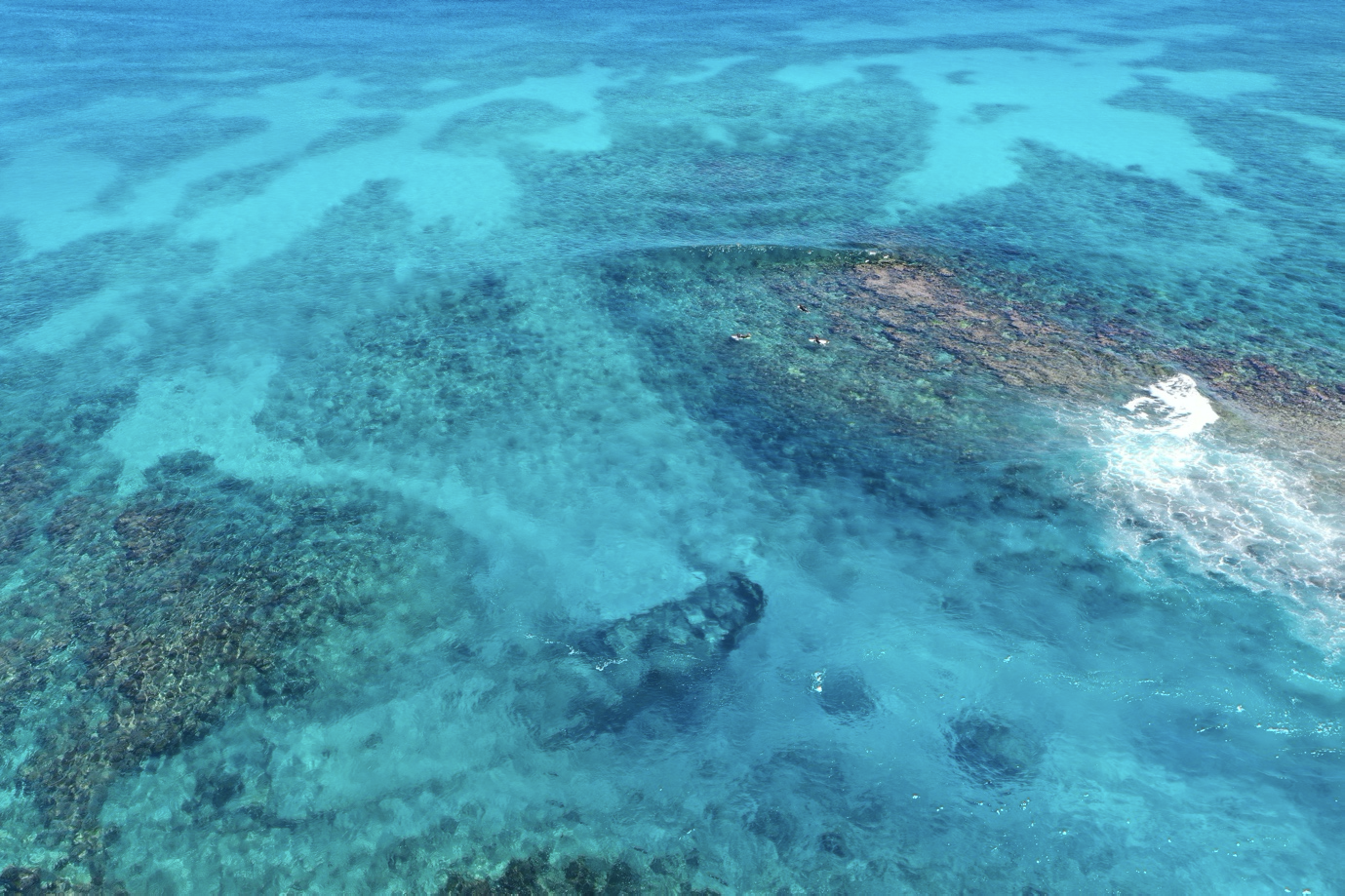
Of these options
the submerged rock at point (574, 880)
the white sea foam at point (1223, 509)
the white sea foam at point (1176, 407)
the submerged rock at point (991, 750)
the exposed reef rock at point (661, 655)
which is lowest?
the submerged rock at point (574, 880)

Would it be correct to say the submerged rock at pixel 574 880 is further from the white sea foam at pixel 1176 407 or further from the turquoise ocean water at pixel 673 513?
the white sea foam at pixel 1176 407

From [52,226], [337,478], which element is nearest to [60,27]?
[52,226]

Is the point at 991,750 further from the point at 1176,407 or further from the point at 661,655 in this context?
the point at 1176,407

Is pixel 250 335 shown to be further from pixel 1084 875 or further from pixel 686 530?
pixel 1084 875

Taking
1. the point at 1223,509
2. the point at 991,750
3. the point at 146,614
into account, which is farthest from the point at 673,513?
the point at 1223,509

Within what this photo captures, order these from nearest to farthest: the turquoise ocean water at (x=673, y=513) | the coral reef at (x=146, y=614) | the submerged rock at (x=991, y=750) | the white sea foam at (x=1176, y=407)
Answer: the turquoise ocean water at (x=673, y=513) < the submerged rock at (x=991, y=750) < the coral reef at (x=146, y=614) < the white sea foam at (x=1176, y=407)

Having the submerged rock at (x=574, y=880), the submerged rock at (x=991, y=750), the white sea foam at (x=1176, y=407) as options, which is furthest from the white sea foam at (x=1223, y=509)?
the submerged rock at (x=574, y=880)
